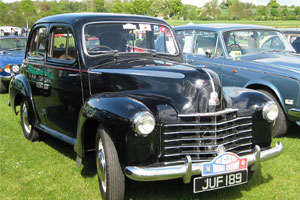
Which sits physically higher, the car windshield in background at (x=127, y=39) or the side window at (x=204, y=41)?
the car windshield in background at (x=127, y=39)

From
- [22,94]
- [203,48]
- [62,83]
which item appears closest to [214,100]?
[62,83]

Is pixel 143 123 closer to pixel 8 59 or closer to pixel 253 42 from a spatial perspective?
pixel 253 42

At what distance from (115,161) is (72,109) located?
1359mm

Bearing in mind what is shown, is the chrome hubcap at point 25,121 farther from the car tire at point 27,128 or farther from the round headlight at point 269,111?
the round headlight at point 269,111

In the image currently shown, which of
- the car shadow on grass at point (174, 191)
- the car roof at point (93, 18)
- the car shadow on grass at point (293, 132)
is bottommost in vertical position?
the car shadow on grass at point (293, 132)

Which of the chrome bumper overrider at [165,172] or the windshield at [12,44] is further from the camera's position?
the windshield at [12,44]

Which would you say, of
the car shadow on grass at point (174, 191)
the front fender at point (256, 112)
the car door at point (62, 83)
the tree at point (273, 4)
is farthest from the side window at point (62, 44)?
the tree at point (273, 4)

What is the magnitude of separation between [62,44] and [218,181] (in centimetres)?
270

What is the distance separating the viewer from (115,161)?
3.37m

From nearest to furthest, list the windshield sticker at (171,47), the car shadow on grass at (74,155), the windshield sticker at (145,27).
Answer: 1. the car shadow on grass at (74,155)
2. the windshield sticker at (145,27)
3. the windshield sticker at (171,47)

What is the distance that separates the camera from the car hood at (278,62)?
5779mm

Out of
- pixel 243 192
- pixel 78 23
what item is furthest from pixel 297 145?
pixel 78 23

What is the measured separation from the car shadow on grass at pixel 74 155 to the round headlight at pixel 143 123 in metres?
1.55

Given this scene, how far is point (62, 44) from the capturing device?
4.75 meters
